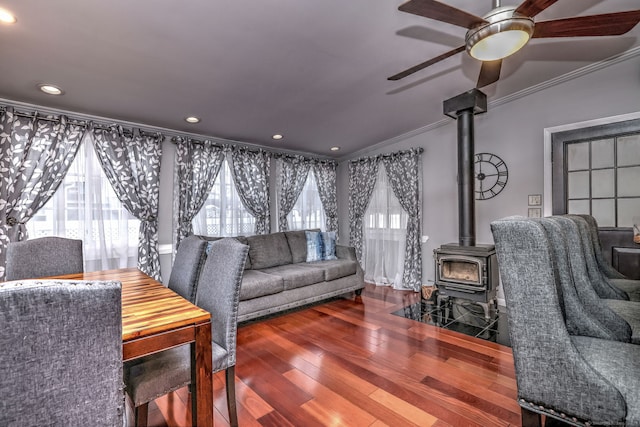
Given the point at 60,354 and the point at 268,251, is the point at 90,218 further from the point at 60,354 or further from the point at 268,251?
the point at 60,354

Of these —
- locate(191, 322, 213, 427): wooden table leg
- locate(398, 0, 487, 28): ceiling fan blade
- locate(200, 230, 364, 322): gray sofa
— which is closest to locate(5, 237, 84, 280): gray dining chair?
locate(200, 230, 364, 322): gray sofa

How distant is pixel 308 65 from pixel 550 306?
7.84ft

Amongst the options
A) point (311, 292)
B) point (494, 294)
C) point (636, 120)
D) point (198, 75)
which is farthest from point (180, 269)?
point (636, 120)

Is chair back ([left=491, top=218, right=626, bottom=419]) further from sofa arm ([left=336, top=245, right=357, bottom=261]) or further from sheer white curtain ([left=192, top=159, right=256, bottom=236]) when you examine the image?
sheer white curtain ([left=192, top=159, right=256, bottom=236])

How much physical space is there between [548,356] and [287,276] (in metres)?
2.73

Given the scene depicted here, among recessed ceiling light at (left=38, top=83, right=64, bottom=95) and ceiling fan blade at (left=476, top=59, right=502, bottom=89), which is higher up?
recessed ceiling light at (left=38, top=83, right=64, bottom=95)

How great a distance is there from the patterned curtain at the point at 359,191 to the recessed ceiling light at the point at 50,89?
13.6 feet

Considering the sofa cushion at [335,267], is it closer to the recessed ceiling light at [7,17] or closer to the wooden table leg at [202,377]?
the wooden table leg at [202,377]

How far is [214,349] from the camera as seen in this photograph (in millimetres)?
1599

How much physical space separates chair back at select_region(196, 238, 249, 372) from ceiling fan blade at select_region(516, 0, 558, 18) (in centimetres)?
193

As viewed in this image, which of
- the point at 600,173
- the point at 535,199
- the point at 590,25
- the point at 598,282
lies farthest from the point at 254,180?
the point at 600,173

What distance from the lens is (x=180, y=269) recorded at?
2117mm

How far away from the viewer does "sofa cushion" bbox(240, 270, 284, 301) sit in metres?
3.16

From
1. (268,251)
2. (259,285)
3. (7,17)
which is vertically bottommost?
(259,285)
